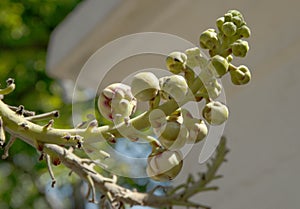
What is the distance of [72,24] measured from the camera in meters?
2.33

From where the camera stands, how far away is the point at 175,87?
585 mm

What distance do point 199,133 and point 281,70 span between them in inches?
48.4

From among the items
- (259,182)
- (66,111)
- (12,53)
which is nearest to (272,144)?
(259,182)

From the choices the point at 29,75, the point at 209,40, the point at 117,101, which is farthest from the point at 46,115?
the point at 29,75

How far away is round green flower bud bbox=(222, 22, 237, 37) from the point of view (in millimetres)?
643

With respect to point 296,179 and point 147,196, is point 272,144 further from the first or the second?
point 147,196

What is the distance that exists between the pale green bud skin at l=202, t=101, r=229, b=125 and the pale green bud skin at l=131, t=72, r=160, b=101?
0.05 metres

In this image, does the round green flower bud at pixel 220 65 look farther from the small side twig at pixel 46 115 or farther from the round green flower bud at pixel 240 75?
the small side twig at pixel 46 115

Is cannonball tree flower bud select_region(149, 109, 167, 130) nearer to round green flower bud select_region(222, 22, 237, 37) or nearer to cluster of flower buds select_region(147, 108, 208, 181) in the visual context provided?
cluster of flower buds select_region(147, 108, 208, 181)

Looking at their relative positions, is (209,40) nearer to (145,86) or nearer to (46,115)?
(145,86)

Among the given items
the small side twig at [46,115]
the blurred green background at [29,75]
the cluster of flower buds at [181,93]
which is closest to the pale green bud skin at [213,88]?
the cluster of flower buds at [181,93]

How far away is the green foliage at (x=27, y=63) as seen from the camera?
4.28 metres

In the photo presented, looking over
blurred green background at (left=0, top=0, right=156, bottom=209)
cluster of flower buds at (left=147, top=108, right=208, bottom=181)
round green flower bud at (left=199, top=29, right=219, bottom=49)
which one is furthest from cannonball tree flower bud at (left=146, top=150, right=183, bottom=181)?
blurred green background at (left=0, top=0, right=156, bottom=209)

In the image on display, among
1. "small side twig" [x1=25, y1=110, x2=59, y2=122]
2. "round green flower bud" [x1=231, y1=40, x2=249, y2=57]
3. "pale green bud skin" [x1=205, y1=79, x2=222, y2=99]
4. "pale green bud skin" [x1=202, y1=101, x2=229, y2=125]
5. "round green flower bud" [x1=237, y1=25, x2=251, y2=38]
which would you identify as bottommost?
"small side twig" [x1=25, y1=110, x2=59, y2=122]
